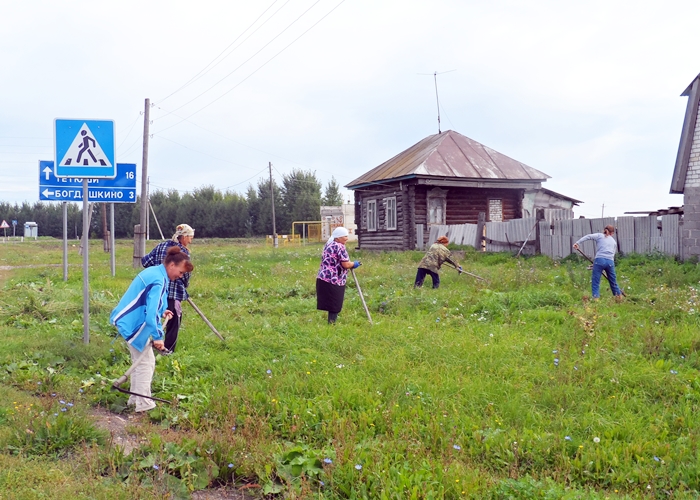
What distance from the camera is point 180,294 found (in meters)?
6.94

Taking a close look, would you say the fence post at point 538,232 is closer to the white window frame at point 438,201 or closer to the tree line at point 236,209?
the white window frame at point 438,201

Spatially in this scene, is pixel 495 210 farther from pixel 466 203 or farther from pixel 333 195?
pixel 333 195

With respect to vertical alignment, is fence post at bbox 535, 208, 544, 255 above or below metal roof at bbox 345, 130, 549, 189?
below

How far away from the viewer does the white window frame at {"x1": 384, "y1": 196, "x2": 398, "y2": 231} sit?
2562 cm

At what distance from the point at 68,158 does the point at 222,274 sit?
31.5 feet

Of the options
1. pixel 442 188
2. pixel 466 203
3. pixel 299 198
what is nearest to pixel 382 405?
pixel 442 188

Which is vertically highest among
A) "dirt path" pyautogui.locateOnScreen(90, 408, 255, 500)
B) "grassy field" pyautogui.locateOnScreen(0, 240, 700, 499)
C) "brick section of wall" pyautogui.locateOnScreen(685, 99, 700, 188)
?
"brick section of wall" pyautogui.locateOnScreen(685, 99, 700, 188)

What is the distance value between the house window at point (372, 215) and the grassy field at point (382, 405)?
18.1 metres

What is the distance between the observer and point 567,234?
58.3 feet

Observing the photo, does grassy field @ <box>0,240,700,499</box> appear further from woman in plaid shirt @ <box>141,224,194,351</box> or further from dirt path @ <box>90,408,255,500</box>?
woman in plaid shirt @ <box>141,224,194,351</box>

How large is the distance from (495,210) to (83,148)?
69.2 feet

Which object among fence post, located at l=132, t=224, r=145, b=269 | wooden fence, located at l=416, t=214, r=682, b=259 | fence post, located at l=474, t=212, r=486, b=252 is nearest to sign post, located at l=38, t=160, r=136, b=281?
fence post, located at l=132, t=224, r=145, b=269

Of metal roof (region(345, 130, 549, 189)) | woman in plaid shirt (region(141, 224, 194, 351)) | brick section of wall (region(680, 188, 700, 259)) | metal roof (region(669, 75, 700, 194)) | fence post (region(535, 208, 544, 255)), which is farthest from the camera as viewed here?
metal roof (region(345, 130, 549, 189))

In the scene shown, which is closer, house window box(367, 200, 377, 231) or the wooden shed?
the wooden shed
